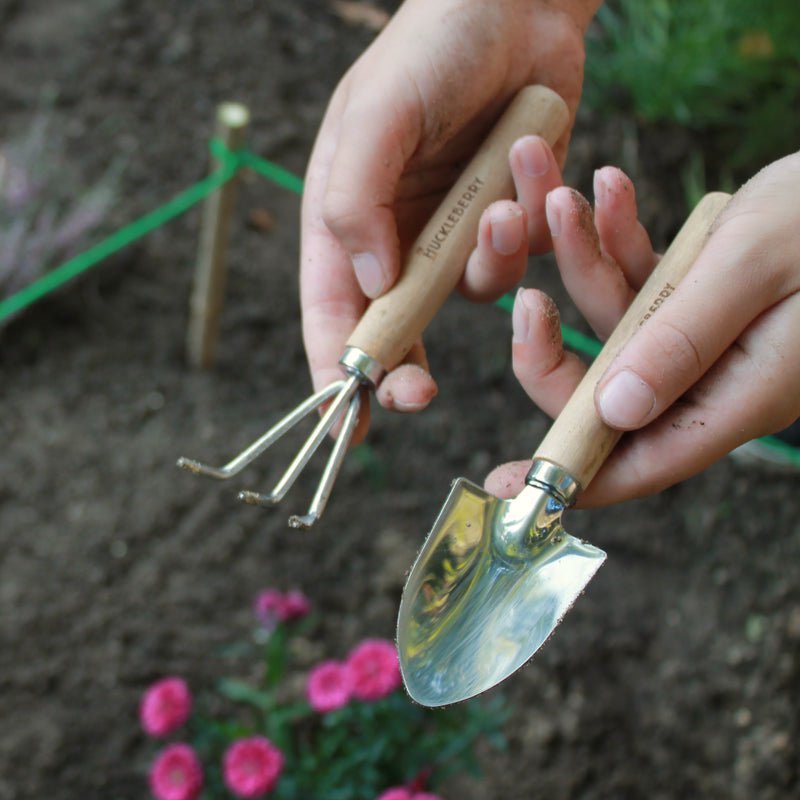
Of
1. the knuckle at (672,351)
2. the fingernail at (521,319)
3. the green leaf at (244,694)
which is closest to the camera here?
the knuckle at (672,351)

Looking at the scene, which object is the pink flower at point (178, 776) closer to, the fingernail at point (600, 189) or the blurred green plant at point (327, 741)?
the blurred green plant at point (327, 741)

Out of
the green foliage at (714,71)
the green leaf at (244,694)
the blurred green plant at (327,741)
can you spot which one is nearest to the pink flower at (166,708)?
the blurred green plant at (327,741)

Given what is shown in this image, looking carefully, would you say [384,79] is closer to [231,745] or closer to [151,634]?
[231,745]

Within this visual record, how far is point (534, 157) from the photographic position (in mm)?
1077

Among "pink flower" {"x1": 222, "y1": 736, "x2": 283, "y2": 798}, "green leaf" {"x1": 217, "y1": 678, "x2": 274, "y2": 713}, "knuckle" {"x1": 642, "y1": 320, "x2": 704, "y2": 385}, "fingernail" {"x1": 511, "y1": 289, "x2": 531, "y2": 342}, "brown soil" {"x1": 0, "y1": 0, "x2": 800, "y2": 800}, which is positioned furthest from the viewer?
"brown soil" {"x1": 0, "y1": 0, "x2": 800, "y2": 800}

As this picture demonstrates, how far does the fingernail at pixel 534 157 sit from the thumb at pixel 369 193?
13cm

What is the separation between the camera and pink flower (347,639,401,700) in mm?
1231

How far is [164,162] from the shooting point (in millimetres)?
2303

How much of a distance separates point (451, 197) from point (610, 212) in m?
0.18

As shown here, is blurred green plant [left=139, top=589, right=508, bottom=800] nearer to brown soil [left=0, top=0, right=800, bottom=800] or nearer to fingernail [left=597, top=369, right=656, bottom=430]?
brown soil [left=0, top=0, right=800, bottom=800]

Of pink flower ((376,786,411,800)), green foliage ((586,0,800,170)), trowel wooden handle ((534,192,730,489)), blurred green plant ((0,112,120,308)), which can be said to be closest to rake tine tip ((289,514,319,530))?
trowel wooden handle ((534,192,730,489))

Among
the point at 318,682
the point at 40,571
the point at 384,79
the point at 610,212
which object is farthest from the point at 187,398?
the point at 610,212

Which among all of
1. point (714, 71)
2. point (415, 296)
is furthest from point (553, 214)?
point (714, 71)

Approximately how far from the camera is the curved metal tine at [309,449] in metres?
0.93
